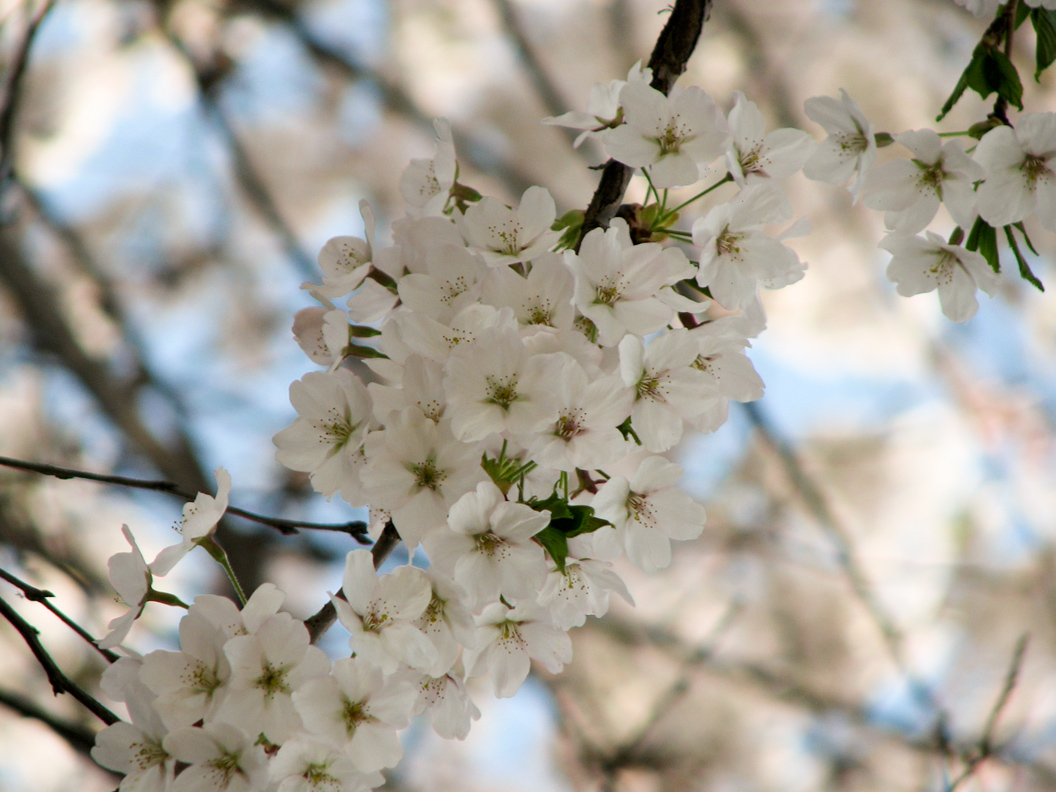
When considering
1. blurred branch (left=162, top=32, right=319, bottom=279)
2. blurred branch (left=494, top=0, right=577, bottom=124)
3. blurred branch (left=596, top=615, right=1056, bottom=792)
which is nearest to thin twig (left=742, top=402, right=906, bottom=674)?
blurred branch (left=596, top=615, right=1056, bottom=792)

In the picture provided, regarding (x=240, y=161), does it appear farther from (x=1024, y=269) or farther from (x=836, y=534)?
(x=1024, y=269)

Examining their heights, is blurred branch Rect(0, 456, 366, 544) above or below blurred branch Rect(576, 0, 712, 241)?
below

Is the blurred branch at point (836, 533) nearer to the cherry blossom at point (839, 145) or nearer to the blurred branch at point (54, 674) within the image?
the cherry blossom at point (839, 145)

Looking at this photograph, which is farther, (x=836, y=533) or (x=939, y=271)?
(x=836, y=533)

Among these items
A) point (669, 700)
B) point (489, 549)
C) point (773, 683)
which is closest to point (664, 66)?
point (489, 549)

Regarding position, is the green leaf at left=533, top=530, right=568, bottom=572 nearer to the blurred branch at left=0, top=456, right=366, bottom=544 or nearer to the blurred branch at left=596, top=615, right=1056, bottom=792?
the blurred branch at left=0, top=456, right=366, bottom=544

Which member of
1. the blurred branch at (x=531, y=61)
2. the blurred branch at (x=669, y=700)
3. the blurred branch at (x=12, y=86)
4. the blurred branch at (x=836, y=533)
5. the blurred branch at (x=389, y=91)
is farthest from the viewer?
the blurred branch at (x=389, y=91)

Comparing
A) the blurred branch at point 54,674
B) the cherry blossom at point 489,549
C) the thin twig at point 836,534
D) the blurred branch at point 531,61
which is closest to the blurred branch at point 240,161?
the blurred branch at point 531,61
